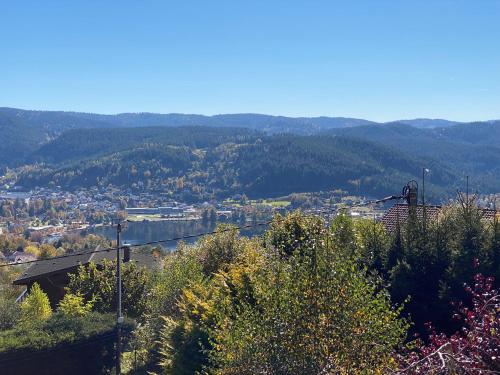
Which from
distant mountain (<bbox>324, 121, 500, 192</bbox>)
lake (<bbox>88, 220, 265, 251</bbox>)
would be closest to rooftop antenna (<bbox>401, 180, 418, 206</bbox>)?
lake (<bbox>88, 220, 265, 251</bbox>)

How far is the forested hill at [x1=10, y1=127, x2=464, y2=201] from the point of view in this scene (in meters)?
111

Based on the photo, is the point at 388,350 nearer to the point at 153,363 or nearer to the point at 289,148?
the point at 153,363

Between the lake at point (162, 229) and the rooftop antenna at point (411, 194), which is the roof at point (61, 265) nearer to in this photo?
the rooftop antenna at point (411, 194)

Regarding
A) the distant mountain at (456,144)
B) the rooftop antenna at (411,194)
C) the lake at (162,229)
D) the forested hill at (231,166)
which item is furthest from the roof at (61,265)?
the forested hill at (231,166)

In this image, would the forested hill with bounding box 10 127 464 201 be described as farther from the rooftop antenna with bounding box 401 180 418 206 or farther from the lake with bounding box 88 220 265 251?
the rooftop antenna with bounding box 401 180 418 206

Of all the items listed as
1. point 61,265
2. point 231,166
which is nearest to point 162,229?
point 61,265

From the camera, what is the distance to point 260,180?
12988cm

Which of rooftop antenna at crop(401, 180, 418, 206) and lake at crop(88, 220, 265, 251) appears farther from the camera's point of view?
lake at crop(88, 220, 265, 251)

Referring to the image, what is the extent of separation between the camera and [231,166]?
511 ft

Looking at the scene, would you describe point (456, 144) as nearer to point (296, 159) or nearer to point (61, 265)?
point (296, 159)

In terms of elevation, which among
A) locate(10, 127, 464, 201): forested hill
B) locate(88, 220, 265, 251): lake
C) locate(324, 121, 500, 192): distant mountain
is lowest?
locate(88, 220, 265, 251): lake

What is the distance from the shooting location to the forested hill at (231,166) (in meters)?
111

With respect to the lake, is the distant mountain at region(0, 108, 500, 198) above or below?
above

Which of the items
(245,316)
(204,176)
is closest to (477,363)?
(245,316)
